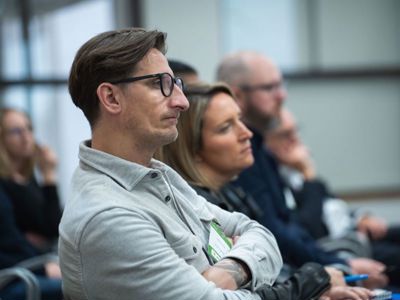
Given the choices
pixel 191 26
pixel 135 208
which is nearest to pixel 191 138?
pixel 135 208

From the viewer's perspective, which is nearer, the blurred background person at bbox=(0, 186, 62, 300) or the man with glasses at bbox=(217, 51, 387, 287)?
the man with glasses at bbox=(217, 51, 387, 287)

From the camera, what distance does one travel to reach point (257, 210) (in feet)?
10.3

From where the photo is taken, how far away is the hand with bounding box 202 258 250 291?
2.00 m

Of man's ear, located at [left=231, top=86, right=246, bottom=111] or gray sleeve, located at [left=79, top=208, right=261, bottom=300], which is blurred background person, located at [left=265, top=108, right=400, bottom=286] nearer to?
man's ear, located at [left=231, top=86, right=246, bottom=111]

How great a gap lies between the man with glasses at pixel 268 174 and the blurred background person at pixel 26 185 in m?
1.29

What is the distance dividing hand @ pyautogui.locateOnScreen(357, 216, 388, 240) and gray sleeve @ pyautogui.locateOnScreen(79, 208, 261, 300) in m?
3.04

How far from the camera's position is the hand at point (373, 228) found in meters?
4.75

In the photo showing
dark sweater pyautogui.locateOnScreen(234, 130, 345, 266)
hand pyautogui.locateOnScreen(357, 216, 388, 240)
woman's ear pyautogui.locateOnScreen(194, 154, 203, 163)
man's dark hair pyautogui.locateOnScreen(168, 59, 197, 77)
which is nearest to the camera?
woman's ear pyautogui.locateOnScreen(194, 154, 203, 163)

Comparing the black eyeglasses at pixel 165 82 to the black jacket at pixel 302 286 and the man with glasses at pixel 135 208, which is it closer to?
the man with glasses at pixel 135 208

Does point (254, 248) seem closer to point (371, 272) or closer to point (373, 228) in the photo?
point (371, 272)

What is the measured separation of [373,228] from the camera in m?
4.77

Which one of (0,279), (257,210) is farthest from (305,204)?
(0,279)

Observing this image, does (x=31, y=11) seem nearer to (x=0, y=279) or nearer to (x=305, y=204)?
(x=305, y=204)

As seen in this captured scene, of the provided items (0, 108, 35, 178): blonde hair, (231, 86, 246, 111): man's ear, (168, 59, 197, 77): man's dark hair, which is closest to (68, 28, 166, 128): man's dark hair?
(168, 59, 197, 77): man's dark hair
